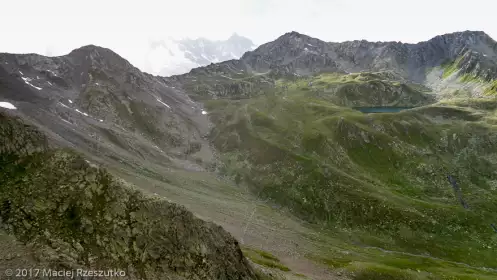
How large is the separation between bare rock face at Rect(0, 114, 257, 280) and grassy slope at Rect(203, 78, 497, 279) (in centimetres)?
4464

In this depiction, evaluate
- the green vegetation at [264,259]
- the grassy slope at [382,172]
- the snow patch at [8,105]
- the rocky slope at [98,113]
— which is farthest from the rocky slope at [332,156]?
the green vegetation at [264,259]

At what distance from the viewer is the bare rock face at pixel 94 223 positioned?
1463 inches

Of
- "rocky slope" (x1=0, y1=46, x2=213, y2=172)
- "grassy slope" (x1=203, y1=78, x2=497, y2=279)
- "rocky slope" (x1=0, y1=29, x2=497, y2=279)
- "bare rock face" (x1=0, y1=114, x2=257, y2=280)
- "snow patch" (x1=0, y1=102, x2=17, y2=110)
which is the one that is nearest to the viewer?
"bare rock face" (x1=0, y1=114, x2=257, y2=280)

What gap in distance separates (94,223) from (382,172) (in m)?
128

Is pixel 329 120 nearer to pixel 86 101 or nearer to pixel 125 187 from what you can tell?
pixel 86 101

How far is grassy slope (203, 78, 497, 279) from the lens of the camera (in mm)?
100375

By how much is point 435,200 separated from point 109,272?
402 feet

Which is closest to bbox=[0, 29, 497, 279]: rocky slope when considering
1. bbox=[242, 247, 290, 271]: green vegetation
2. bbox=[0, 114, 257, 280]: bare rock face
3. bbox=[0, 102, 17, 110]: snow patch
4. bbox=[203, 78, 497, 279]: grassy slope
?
bbox=[203, 78, 497, 279]: grassy slope

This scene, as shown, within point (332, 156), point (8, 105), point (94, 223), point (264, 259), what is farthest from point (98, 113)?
point (94, 223)

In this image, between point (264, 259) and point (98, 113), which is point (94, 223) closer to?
point (264, 259)

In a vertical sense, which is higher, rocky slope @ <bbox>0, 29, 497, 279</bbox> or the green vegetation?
rocky slope @ <bbox>0, 29, 497, 279</bbox>

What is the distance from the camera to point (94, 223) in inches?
1623

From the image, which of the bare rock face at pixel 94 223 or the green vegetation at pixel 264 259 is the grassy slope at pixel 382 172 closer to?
the green vegetation at pixel 264 259

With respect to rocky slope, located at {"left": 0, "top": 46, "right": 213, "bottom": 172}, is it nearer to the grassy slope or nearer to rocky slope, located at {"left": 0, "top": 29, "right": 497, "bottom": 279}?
rocky slope, located at {"left": 0, "top": 29, "right": 497, "bottom": 279}
